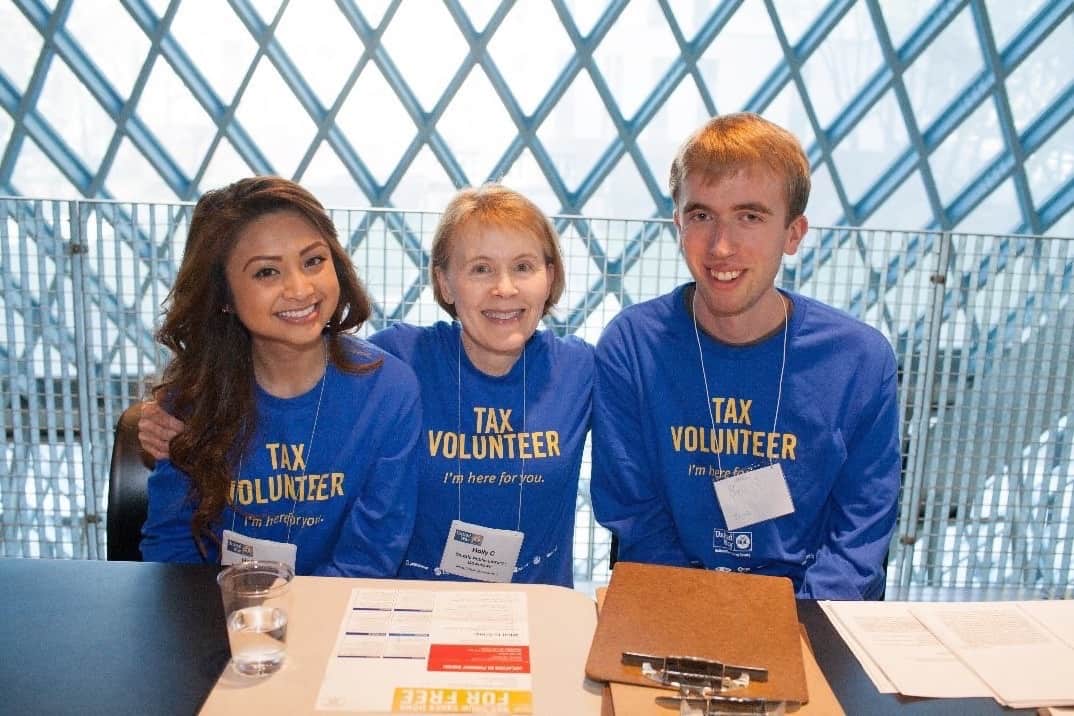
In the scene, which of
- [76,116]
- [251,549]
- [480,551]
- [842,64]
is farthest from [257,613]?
[76,116]

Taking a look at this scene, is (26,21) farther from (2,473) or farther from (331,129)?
(2,473)

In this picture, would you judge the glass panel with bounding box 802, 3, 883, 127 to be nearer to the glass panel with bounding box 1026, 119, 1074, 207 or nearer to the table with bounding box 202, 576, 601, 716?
the glass panel with bounding box 1026, 119, 1074, 207

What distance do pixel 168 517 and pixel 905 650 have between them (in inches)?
29.2

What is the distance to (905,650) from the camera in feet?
2.15

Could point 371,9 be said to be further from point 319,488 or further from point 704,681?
point 704,681

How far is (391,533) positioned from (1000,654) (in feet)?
1.95

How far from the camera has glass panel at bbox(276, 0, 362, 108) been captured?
Result: 271 centimetres

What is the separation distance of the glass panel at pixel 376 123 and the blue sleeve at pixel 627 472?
210 cm

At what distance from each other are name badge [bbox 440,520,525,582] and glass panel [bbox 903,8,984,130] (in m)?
2.44

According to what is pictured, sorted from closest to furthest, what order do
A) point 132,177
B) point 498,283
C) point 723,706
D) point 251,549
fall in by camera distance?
point 723,706 < point 251,549 < point 498,283 < point 132,177

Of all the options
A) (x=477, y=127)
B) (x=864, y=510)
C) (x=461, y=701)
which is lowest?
(x=461, y=701)

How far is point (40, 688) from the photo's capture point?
23.0 inches

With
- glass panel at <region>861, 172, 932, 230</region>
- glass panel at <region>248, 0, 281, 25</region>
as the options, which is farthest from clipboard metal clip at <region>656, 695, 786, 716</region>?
glass panel at <region>861, 172, 932, 230</region>

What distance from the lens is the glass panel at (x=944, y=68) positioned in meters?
2.72
